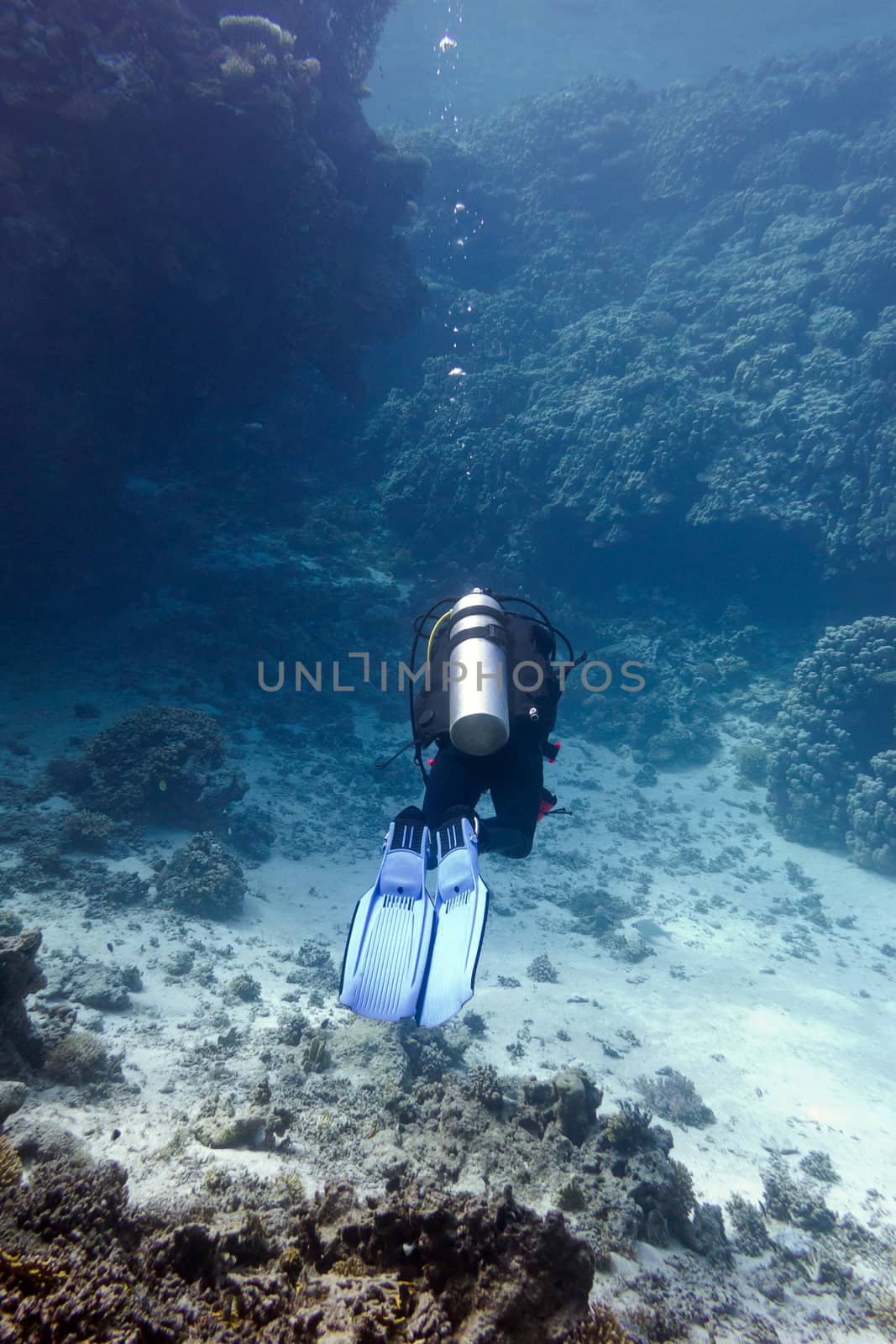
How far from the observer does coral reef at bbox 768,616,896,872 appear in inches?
522

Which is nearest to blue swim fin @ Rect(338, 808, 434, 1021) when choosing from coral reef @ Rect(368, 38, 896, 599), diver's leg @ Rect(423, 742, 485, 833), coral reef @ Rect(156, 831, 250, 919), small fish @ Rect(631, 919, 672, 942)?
diver's leg @ Rect(423, 742, 485, 833)

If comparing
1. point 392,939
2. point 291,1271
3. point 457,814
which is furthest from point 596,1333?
point 457,814

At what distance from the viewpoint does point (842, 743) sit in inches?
538

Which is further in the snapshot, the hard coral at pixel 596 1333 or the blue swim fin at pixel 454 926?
the blue swim fin at pixel 454 926

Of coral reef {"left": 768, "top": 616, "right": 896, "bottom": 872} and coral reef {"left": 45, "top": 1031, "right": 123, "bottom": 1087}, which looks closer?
coral reef {"left": 45, "top": 1031, "right": 123, "bottom": 1087}

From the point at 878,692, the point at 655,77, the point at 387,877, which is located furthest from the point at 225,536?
the point at 655,77

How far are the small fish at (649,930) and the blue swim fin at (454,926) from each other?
8167 millimetres

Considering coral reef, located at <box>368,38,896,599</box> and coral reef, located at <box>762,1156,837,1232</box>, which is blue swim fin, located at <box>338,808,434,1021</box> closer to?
coral reef, located at <box>762,1156,837,1232</box>

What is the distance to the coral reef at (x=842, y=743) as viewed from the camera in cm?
1325

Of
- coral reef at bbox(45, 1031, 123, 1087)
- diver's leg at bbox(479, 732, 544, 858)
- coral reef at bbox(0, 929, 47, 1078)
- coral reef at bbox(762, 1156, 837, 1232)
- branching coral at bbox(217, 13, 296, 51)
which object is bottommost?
coral reef at bbox(762, 1156, 837, 1232)

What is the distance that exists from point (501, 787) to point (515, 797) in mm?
135

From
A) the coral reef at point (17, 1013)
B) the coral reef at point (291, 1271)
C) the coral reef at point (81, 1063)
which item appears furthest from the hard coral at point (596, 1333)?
the coral reef at point (17, 1013)

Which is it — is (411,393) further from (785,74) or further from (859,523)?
(785,74)

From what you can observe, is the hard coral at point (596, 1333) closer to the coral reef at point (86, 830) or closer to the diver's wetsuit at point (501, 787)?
the diver's wetsuit at point (501, 787)
